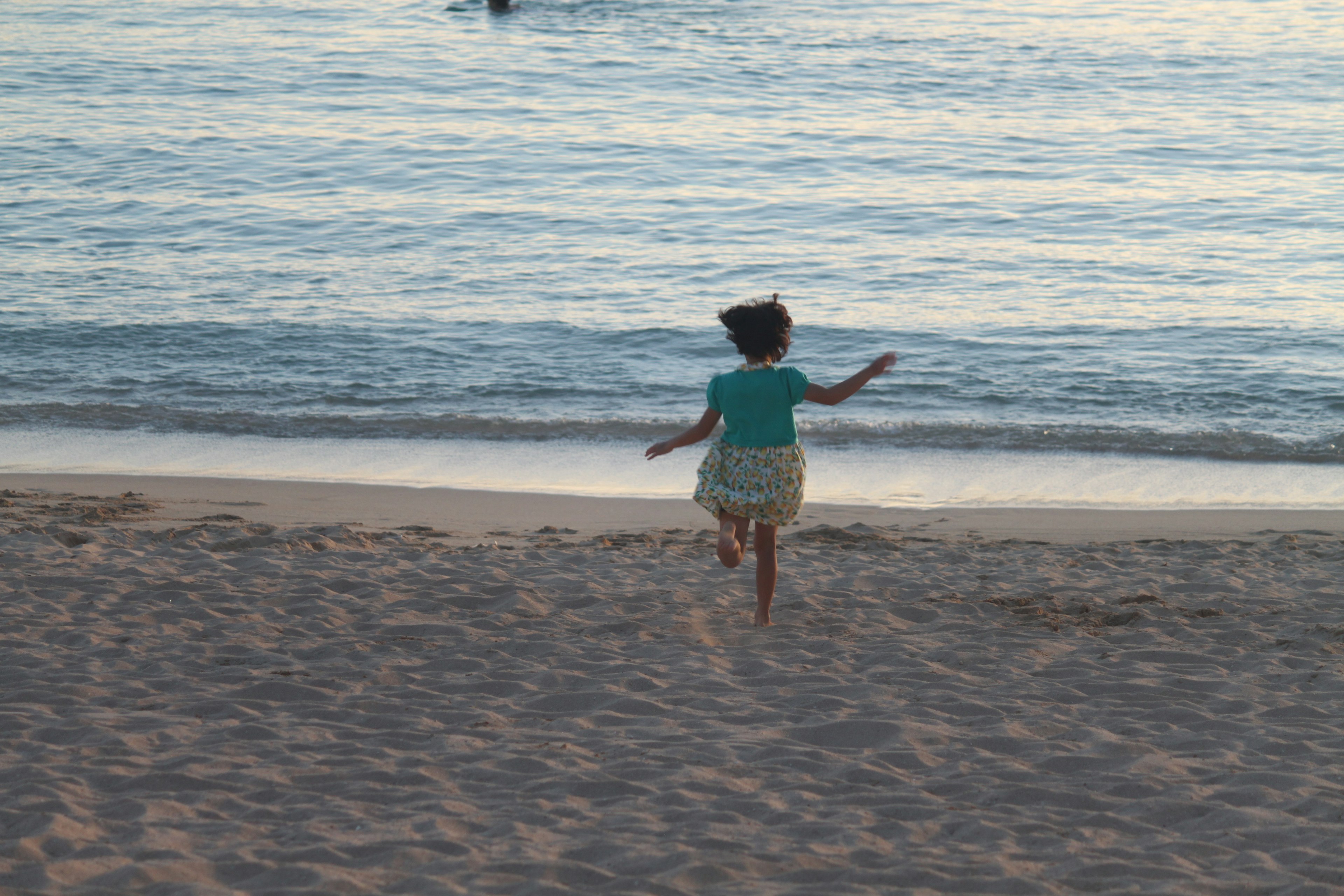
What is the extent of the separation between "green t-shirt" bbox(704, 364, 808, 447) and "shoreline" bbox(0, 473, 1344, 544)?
7.69 ft

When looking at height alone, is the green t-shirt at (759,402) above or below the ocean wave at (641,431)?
above

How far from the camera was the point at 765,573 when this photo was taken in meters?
5.41

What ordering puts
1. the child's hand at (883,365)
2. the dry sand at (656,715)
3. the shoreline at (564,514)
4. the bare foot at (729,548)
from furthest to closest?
the shoreline at (564,514) < the bare foot at (729,548) < the child's hand at (883,365) < the dry sand at (656,715)

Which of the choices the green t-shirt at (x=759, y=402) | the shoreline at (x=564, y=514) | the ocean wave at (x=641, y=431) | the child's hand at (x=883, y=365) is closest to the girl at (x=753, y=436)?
the green t-shirt at (x=759, y=402)

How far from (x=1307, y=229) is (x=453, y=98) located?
19.0 m

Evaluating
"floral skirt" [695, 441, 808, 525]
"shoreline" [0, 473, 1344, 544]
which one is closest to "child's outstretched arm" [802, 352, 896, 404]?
"floral skirt" [695, 441, 808, 525]

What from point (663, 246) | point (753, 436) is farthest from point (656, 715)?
point (663, 246)

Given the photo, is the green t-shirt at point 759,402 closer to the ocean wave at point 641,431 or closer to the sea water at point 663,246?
the sea water at point 663,246

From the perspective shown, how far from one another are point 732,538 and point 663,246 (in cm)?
1359

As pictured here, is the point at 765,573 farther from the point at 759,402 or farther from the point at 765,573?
the point at 759,402

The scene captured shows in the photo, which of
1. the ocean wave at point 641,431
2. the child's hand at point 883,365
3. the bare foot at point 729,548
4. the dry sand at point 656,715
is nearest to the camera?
the dry sand at point 656,715

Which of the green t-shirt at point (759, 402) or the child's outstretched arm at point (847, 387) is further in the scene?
the green t-shirt at point (759, 402)

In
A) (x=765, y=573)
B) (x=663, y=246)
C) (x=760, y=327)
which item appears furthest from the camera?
(x=663, y=246)

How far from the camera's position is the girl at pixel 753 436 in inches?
195
